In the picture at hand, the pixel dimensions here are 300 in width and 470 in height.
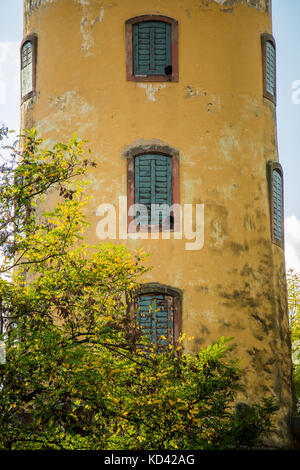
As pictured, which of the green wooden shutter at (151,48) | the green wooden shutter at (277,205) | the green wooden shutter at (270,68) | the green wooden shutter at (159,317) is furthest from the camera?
the green wooden shutter at (270,68)

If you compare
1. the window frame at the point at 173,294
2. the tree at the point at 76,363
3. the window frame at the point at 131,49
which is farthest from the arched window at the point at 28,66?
the tree at the point at 76,363

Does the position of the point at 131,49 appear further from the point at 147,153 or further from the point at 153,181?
the point at 153,181

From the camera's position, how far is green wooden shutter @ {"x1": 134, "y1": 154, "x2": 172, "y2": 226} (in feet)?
56.5

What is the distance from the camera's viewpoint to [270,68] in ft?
63.3

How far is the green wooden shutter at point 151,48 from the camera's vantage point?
18.0 meters

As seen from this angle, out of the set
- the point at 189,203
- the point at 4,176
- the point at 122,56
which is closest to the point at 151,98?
the point at 122,56

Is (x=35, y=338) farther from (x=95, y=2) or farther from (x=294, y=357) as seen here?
(x=294, y=357)

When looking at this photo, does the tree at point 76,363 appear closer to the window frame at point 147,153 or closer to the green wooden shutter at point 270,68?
the window frame at point 147,153

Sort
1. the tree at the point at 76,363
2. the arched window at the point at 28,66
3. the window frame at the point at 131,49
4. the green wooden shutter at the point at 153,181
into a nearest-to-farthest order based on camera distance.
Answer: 1. the tree at the point at 76,363
2. the green wooden shutter at the point at 153,181
3. the window frame at the point at 131,49
4. the arched window at the point at 28,66

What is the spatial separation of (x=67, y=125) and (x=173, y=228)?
340 centimetres

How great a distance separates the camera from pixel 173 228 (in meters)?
17.0

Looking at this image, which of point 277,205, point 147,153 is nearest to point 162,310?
point 147,153

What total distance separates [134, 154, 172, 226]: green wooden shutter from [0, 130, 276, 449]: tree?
18.2 ft

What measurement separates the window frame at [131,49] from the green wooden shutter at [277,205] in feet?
10.8
